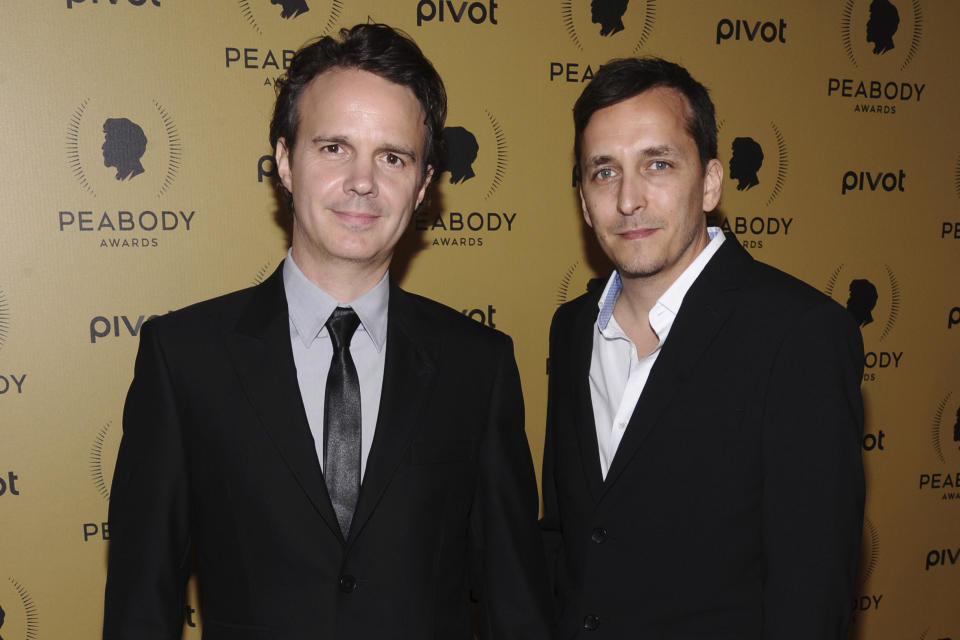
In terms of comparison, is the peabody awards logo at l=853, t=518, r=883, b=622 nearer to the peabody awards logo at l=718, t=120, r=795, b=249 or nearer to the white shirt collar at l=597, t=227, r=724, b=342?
the peabody awards logo at l=718, t=120, r=795, b=249

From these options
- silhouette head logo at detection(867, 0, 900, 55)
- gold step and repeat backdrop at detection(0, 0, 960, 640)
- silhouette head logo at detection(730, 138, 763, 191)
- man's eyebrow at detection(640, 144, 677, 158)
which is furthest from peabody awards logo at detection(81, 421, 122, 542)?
silhouette head logo at detection(867, 0, 900, 55)

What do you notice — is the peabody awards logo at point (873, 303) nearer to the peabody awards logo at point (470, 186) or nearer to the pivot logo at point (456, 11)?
the peabody awards logo at point (470, 186)

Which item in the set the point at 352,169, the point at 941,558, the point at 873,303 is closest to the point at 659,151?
the point at 352,169

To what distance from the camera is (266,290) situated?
5.77 ft

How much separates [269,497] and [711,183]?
4.49 feet

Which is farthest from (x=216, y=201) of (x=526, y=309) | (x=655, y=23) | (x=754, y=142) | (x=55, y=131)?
(x=754, y=142)

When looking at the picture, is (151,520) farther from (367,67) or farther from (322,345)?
(367,67)

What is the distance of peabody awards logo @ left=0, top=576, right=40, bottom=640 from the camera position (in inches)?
101

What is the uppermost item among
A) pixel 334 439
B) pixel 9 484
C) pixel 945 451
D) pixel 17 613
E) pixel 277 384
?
pixel 277 384

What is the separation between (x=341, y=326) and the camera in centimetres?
170

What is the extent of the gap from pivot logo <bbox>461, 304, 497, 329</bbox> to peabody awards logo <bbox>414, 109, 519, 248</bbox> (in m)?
A: 0.25

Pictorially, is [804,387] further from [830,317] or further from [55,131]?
[55,131]

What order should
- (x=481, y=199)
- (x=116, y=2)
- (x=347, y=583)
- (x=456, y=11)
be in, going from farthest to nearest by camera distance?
(x=481, y=199) → (x=456, y=11) → (x=116, y=2) → (x=347, y=583)

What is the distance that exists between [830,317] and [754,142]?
1.74m
